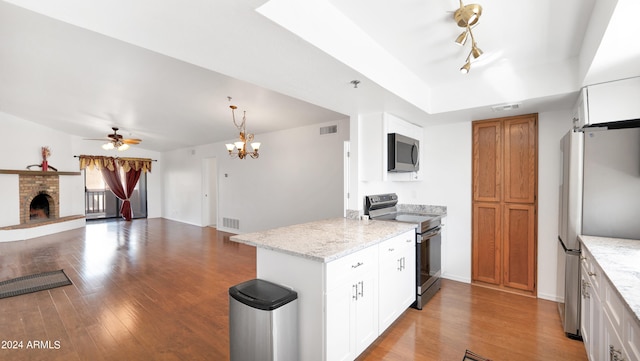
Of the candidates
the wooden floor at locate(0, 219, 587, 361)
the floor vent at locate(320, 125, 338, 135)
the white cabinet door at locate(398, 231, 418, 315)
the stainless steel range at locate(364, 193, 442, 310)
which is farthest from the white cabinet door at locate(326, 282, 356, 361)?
the floor vent at locate(320, 125, 338, 135)

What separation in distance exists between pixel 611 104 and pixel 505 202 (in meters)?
1.56

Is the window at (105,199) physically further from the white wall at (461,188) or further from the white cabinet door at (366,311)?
the white cabinet door at (366,311)

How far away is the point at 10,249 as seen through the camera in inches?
215

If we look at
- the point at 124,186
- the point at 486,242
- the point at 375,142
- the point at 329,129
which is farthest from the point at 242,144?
the point at 124,186

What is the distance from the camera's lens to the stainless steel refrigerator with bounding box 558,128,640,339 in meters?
2.18

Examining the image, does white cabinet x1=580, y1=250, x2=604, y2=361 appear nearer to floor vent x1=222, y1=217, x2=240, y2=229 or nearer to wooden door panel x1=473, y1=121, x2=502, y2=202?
wooden door panel x1=473, y1=121, x2=502, y2=202

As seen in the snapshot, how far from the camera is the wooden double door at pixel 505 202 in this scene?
3256mm

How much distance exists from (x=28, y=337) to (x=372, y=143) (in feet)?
12.4

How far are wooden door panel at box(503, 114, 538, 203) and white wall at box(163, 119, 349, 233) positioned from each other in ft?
7.84

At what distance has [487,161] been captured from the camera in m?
3.53

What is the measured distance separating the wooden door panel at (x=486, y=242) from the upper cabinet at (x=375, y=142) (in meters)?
1.35

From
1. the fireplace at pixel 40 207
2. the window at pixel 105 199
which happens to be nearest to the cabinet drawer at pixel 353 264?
the fireplace at pixel 40 207

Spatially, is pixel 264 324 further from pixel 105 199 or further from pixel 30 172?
pixel 105 199

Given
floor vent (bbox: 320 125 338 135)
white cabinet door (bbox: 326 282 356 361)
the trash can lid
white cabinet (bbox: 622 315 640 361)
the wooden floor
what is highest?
floor vent (bbox: 320 125 338 135)
